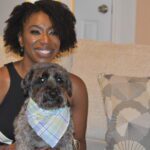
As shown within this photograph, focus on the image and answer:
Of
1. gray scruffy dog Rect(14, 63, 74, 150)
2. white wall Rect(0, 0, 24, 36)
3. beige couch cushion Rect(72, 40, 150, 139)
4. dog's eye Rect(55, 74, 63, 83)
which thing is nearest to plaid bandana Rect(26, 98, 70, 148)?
gray scruffy dog Rect(14, 63, 74, 150)

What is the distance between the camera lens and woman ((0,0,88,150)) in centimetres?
193

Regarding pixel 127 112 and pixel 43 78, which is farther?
pixel 127 112

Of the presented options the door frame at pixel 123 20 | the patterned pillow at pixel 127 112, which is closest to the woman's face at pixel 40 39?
the patterned pillow at pixel 127 112

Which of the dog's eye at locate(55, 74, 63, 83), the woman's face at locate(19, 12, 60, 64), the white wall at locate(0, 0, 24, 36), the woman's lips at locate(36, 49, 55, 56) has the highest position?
the white wall at locate(0, 0, 24, 36)

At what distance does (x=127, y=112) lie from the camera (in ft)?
6.73

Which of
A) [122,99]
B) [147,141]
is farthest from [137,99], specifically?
[147,141]

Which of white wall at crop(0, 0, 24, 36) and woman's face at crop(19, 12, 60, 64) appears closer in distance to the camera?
woman's face at crop(19, 12, 60, 64)

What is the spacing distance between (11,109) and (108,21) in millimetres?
2626

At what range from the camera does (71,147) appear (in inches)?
70.1

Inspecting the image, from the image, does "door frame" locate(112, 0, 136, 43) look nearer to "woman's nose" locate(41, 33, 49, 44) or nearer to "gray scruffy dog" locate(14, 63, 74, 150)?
"woman's nose" locate(41, 33, 49, 44)

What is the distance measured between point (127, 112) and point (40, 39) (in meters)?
0.57

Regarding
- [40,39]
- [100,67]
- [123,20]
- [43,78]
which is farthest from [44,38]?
[123,20]

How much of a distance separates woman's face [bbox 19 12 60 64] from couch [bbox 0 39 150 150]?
43cm

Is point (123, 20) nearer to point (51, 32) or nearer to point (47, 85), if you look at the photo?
point (51, 32)
